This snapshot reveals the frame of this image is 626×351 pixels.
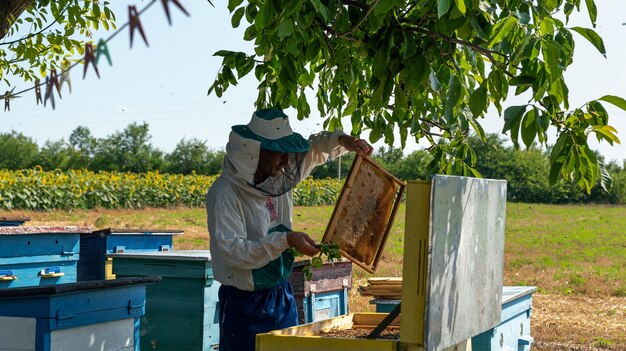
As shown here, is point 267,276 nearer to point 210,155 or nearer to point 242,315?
point 242,315

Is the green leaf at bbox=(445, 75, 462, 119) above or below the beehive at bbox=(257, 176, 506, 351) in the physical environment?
above

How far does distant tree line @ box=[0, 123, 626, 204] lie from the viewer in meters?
39.3

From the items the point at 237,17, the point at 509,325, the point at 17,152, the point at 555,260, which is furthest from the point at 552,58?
the point at 17,152

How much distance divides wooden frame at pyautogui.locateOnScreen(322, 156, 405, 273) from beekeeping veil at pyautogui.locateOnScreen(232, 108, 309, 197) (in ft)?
0.98

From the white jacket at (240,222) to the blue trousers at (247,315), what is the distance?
8 centimetres

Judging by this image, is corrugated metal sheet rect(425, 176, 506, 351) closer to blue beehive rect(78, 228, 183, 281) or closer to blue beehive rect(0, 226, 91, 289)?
blue beehive rect(0, 226, 91, 289)

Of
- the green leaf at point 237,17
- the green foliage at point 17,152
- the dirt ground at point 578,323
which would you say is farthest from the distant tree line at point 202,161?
the green leaf at point 237,17

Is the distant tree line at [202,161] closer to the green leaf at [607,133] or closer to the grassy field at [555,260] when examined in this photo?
the grassy field at [555,260]

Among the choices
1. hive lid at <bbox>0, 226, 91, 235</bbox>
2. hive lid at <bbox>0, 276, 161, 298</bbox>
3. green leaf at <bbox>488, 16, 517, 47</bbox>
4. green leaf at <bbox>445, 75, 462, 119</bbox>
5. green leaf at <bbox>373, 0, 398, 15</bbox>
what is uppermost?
green leaf at <bbox>373, 0, 398, 15</bbox>

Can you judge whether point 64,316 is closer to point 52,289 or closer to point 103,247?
point 52,289

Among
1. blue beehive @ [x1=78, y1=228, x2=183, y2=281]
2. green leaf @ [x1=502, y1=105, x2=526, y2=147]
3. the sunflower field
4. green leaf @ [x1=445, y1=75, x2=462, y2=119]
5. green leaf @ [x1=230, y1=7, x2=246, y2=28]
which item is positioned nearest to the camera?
green leaf @ [x1=502, y1=105, x2=526, y2=147]

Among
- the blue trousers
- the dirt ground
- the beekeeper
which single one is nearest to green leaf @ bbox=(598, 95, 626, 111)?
the beekeeper

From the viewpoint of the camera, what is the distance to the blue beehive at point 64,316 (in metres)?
3.27

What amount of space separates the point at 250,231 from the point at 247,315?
35 centimetres
